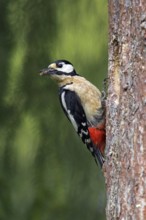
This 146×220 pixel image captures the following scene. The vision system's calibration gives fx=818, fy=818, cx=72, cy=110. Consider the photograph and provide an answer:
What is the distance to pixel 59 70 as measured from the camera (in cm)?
558

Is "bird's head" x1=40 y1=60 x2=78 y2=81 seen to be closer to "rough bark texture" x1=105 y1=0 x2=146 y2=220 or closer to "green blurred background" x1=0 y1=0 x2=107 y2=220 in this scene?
"green blurred background" x1=0 y1=0 x2=107 y2=220

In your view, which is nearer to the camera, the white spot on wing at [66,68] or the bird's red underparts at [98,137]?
the bird's red underparts at [98,137]

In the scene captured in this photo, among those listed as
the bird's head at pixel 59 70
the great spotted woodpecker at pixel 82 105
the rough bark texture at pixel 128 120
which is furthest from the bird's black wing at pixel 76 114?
the rough bark texture at pixel 128 120

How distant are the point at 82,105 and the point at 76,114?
80 mm

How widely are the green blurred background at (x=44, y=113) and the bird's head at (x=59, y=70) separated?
7 cm

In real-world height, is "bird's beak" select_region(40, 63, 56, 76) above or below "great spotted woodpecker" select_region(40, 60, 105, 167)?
above

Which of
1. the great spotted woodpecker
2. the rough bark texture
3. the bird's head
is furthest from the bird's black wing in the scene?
the rough bark texture

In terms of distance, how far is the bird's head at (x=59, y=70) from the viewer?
5473mm

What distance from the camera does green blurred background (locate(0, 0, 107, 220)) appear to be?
217 inches

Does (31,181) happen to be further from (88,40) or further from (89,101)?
(88,40)

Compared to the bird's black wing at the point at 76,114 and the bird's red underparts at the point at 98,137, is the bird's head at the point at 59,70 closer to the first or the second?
the bird's black wing at the point at 76,114

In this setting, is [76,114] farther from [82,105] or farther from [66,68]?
[66,68]

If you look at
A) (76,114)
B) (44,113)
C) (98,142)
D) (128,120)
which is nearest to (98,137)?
(98,142)

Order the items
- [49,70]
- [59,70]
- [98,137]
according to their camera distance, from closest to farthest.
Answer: [98,137], [49,70], [59,70]
